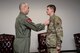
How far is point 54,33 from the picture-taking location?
3604 millimetres

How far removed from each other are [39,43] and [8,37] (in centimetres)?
90

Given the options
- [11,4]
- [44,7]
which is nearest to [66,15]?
[44,7]

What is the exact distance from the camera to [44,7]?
5.82m

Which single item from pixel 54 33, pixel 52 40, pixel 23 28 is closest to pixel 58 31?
pixel 54 33

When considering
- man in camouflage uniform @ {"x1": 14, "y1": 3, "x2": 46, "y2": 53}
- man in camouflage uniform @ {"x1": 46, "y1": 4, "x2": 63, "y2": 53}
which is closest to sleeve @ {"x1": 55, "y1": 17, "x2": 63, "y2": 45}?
man in camouflage uniform @ {"x1": 46, "y1": 4, "x2": 63, "y2": 53}

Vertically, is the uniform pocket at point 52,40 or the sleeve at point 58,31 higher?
the sleeve at point 58,31

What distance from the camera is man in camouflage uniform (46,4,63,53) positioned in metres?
3.52

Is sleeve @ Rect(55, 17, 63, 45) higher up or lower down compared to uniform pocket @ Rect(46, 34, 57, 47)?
higher up

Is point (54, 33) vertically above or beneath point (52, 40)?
above

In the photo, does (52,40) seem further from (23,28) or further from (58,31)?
(23,28)

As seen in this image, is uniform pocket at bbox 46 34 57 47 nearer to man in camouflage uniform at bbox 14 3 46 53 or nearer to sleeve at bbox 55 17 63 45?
sleeve at bbox 55 17 63 45

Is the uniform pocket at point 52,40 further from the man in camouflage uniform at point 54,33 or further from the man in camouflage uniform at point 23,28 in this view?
the man in camouflage uniform at point 23,28

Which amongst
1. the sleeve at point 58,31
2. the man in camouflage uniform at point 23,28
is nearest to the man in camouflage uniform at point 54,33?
the sleeve at point 58,31

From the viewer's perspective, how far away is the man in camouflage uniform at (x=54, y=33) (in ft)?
11.6
